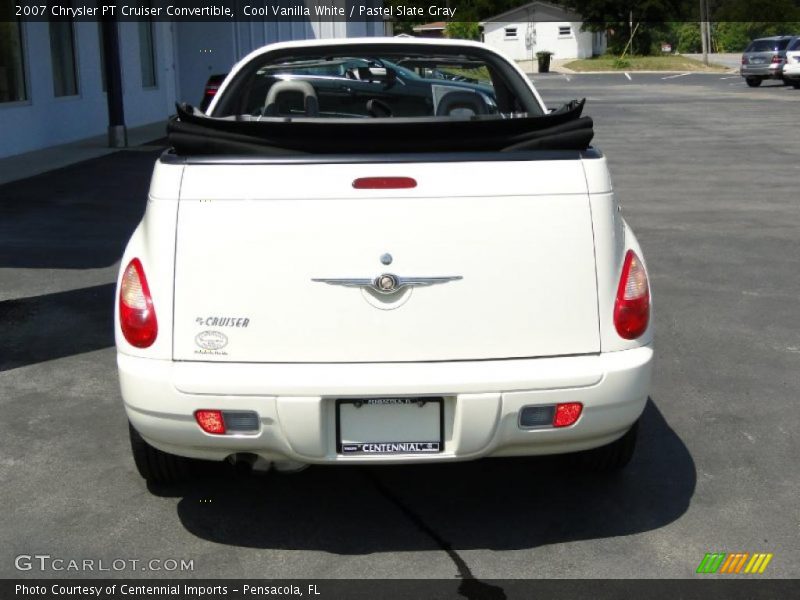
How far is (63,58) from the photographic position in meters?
19.8

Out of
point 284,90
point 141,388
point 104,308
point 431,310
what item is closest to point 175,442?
point 141,388

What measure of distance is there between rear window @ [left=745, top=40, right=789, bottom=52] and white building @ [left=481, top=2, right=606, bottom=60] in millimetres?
53159

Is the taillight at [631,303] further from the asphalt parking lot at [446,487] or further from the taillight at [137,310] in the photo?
the taillight at [137,310]

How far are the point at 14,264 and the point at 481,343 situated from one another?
622 cm

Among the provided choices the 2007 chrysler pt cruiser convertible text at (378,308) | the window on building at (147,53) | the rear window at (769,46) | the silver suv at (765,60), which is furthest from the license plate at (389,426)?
the rear window at (769,46)

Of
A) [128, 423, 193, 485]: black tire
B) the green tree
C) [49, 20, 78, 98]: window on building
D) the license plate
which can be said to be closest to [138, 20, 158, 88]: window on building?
[49, 20, 78, 98]: window on building

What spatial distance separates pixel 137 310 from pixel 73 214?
8.21m

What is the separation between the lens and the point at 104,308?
24.4 ft

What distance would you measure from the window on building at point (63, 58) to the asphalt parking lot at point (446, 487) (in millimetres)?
11808

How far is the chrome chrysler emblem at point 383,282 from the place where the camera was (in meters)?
3.60

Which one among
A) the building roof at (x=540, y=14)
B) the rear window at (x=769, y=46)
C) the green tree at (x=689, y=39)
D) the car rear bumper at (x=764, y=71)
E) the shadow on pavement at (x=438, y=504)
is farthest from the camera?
the green tree at (x=689, y=39)

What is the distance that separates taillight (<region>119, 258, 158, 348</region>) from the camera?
145 inches

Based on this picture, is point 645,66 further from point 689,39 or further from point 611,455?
point 611,455

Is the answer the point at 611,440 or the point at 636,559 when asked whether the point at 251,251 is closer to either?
the point at 611,440
